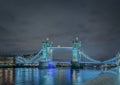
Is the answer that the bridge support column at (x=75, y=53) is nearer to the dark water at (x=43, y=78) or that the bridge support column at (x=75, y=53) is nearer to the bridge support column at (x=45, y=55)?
the bridge support column at (x=45, y=55)

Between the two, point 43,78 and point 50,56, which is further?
point 50,56

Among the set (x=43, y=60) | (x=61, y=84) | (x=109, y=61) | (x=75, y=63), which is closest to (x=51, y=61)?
(x=43, y=60)

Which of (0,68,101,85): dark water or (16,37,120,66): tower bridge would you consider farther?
(16,37,120,66): tower bridge

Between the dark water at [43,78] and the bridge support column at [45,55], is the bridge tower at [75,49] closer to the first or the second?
the bridge support column at [45,55]

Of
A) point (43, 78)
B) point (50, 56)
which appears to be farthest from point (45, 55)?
point (43, 78)

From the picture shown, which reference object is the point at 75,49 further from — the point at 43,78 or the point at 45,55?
the point at 43,78

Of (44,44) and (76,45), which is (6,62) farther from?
(76,45)

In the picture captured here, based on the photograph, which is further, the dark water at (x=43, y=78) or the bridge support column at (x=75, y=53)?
the bridge support column at (x=75, y=53)

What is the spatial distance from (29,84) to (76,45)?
100m

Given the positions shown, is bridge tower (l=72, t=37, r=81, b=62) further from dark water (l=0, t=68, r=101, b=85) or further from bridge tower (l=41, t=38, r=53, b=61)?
dark water (l=0, t=68, r=101, b=85)

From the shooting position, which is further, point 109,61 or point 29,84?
point 109,61

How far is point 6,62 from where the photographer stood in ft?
484

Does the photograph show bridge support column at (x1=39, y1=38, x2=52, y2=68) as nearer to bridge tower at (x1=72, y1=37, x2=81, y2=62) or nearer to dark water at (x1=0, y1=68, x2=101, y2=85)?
bridge tower at (x1=72, y1=37, x2=81, y2=62)

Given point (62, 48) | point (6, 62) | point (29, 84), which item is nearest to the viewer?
point (29, 84)
